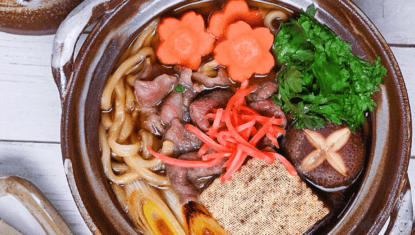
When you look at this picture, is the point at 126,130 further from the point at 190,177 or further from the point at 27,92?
the point at 27,92

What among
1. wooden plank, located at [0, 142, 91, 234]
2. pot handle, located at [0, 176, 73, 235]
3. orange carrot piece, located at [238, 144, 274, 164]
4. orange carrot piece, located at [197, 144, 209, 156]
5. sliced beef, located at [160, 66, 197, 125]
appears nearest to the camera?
orange carrot piece, located at [238, 144, 274, 164]

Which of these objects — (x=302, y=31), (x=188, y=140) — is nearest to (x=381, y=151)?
(x=302, y=31)

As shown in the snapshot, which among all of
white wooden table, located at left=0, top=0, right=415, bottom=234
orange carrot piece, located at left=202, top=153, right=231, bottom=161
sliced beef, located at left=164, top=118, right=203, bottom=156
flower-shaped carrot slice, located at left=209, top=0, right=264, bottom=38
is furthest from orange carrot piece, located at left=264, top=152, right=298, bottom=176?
white wooden table, located at left=0, top=0, right=415, bottom=234

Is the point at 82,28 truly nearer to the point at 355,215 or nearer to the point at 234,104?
the point at 234,104

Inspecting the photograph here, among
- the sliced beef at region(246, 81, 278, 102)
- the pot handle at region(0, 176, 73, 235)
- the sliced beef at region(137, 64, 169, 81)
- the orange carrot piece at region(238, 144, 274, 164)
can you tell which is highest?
the sliced beef at region(246, 81, 278, 102)

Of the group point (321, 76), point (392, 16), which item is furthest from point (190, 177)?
point (392, 16)

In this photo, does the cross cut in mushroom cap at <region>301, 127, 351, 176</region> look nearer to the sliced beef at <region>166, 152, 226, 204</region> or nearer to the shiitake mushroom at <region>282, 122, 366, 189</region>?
the shiitake mushroom at <region>282, 122, 366, 189</region>
